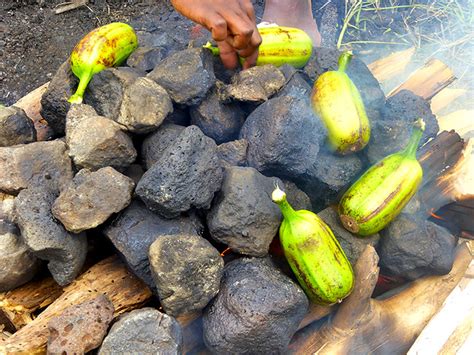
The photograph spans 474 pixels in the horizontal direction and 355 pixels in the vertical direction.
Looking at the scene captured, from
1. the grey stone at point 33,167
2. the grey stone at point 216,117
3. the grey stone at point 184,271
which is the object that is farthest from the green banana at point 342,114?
the grey stone at point 33,167

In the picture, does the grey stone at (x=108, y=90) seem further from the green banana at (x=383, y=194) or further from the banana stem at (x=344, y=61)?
the green banana at (x=383, y=194)

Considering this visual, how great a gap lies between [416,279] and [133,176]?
1.54m

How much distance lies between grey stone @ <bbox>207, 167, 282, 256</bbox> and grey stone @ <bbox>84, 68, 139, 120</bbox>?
67 cm

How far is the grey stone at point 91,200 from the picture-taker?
6.72ft

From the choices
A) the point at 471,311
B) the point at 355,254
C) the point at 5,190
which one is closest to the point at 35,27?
the point at 5,190

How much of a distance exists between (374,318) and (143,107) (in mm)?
1486

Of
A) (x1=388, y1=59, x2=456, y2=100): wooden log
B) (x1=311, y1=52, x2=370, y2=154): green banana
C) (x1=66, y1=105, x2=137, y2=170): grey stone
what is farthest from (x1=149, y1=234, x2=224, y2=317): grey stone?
(x1=388, y1=59, x2=456, y2=100): wooden log

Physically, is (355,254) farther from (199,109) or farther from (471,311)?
(199,109)

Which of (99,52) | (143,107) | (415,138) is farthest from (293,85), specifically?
(99,52)

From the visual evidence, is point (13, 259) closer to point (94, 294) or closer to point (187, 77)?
point (94, 294)

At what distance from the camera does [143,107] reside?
2.28 meters

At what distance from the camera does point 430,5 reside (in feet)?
16.6

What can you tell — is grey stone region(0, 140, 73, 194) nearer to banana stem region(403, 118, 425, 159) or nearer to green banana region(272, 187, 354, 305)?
green banana region(272, 187, 354, 305)

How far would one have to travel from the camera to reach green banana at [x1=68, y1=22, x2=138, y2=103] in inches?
99.3
